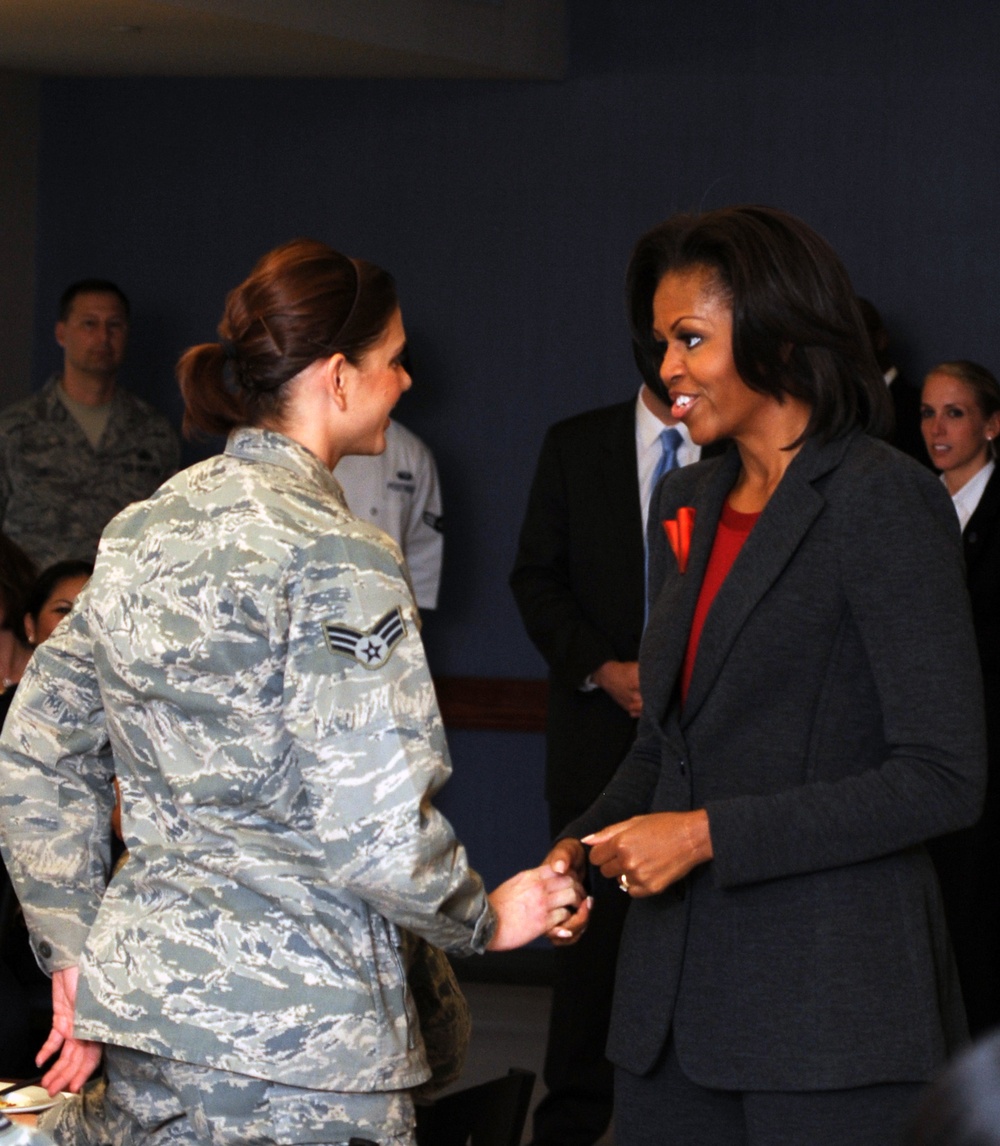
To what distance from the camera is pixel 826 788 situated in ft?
5.61

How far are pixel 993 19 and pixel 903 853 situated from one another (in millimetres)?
4054

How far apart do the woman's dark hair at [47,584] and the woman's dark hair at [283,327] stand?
6.89 feet

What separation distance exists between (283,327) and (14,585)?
2303 millimetres

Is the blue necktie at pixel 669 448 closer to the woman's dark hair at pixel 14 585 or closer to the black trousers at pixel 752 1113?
the woman's dark hair at pixel 14 585

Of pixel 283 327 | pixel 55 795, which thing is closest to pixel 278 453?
pixel 283 327

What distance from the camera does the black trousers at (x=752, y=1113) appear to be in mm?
1701

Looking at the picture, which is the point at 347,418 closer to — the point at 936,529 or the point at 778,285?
the point at 778,285

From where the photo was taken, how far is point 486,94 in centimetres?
558

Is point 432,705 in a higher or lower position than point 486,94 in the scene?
lower

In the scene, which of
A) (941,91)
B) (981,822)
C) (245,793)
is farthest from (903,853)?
(941,91)

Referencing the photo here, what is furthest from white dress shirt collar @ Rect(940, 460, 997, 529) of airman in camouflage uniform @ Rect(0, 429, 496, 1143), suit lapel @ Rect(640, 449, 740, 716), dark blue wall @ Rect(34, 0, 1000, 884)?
airman in camouflage uniform @ Rect(0, 429, 496, 1143)

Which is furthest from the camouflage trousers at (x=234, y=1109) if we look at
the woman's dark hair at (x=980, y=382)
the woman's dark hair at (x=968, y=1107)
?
the woman's dark hair at (x=980, y=382)

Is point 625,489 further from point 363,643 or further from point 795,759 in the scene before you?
point 363,643

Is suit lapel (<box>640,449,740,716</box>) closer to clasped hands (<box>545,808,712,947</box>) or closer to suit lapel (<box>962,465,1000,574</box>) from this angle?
clasped hands (<box>545,808,712,947</box>)
